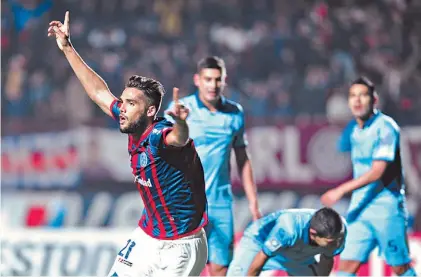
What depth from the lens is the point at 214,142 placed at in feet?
24.6

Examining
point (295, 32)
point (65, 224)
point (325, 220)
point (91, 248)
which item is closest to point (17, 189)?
point (65, 224)

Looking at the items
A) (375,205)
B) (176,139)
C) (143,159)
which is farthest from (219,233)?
(176,139)

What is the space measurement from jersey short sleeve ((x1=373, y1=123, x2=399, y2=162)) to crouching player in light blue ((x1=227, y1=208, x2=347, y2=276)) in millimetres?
800

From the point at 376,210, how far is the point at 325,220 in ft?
3.72

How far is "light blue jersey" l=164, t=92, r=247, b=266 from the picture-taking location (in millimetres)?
7461

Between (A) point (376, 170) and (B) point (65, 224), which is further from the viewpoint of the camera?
(B) point (65, 224)

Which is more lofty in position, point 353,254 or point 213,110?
point 213,110

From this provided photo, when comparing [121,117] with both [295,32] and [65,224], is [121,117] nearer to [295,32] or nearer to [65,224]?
[65,224]

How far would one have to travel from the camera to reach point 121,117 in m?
5.32

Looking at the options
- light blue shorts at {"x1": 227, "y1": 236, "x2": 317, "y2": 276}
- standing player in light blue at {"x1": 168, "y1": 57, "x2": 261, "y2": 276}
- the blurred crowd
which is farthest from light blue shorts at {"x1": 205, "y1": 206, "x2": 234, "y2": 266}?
the blurred crowd

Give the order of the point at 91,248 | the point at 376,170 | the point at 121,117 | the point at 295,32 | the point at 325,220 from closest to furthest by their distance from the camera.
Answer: the point at 121,117
the point at 325,220
the point at 376,170
the point at 91,248
the point at 295,32

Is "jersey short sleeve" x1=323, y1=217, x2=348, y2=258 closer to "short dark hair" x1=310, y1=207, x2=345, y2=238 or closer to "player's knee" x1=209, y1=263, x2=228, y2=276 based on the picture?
"short dark hair" x1=310, y1=207, x2=345, y2=238

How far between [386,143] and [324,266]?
112cm

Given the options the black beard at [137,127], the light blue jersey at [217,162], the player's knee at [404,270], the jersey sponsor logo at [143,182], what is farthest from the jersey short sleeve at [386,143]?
the black beard at [137,127]
